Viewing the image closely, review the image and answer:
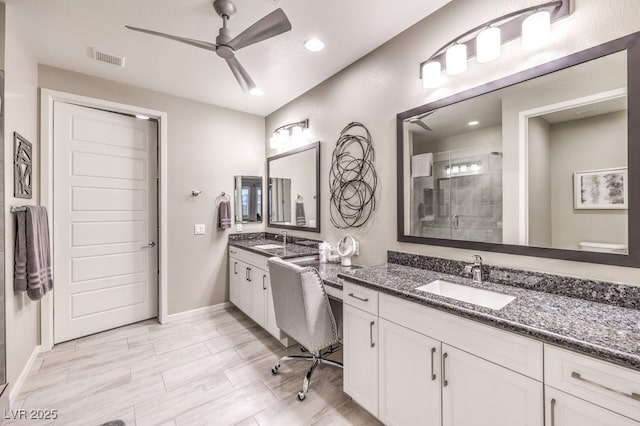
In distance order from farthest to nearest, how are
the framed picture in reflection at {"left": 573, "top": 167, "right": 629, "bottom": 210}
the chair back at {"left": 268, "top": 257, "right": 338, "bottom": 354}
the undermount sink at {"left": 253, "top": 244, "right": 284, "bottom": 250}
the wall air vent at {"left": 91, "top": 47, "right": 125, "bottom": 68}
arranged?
the undermount sink at {"left": 253, "top": 244, "right": 284, "bottom": 250}, the wall air vent at {"left": 91, "top": 47, "right": 125, "bottom": 68}, the chair back at {"left": 268, "top": 257, "right": 338, "bottom": 354}, the framed picture in reflection at {"left": 573, "top": 167, "right": 629, "bottom": 210}

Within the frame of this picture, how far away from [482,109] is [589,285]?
1.11m

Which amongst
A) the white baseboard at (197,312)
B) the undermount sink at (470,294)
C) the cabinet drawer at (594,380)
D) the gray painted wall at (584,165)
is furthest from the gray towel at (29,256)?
the gray painted wall at (584,165)

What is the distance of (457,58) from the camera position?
171 cm

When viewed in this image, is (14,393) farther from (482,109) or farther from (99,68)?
(482,109)

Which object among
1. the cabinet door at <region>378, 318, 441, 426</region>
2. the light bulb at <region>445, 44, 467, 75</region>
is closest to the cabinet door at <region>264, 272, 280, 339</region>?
the cabinet door at <region>378, 318, 441, 426</region>

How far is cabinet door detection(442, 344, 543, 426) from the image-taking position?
1.05m

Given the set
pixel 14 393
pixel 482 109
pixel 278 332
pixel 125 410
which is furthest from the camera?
pixel 278 332

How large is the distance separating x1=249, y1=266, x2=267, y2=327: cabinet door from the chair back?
2.48 ft

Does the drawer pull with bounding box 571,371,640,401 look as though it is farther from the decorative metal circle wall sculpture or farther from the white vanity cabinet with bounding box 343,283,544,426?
the decorative metal circle wall sculpture

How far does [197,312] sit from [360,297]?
261 centimetres

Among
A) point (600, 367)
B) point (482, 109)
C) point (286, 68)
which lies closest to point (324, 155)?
point (286, 68)

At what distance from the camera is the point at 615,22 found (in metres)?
1.27

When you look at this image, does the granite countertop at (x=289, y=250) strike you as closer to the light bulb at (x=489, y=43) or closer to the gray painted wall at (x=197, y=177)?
the gray painted wall at (x=197, y=177)

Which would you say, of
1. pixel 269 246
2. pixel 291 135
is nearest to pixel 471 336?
pixel 269 246
